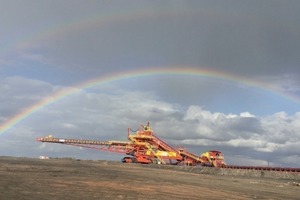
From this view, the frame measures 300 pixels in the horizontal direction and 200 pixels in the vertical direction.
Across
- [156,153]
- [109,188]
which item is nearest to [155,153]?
[156,153]

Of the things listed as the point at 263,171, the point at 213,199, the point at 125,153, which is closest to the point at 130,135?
the point at 125,153

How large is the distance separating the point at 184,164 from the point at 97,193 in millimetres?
104406

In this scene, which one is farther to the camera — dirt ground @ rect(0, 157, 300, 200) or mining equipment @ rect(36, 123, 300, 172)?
mining equipment @ rect(36, 123, 300, 172)

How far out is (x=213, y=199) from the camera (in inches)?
1211

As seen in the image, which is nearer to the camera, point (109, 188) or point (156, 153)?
point (109, 188)

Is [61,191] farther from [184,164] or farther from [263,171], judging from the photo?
[184,164]

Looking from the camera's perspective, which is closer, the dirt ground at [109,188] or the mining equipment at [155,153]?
the dirt ground at [109,188]

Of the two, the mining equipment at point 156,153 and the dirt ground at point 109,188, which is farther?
the mining equipment at point 156,153

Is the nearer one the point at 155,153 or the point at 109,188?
the point at 109,188

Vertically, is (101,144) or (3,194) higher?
(101,144)

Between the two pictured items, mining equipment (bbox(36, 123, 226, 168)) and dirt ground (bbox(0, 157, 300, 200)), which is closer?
dirt ground (bbox(0, 157, 300, 200))

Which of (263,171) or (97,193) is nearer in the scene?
(97,193)

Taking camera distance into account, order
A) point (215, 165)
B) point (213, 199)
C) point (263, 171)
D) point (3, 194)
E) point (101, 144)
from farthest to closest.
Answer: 1. point (101, 144)
2. point (215, 165)
3. point (263, 171)
4. point (213, 199)
5. point (3, 194)

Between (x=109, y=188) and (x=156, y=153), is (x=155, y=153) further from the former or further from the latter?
(x=109, y=188)
